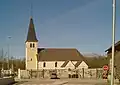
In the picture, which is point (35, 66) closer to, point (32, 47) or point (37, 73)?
point (32, 47)

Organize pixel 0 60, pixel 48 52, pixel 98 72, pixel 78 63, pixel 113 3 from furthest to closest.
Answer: pixel 48 52 < pixel 78 63 < pixel 0 60 < pixel 98 72 < pixel 113 3

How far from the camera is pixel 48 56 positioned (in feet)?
371

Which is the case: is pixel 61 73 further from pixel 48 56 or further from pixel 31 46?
pixel 48 56

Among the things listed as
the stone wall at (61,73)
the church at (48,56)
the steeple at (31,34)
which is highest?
the steeple at (31,34)

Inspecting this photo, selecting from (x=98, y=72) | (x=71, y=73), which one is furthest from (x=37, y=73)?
(x=98, y=72)

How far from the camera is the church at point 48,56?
106m

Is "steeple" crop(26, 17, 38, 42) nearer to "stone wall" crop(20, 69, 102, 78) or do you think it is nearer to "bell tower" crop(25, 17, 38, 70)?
"bell tower" crop(25, 17, 38, 70)

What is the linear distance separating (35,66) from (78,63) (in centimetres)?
1612

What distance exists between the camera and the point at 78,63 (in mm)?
105625

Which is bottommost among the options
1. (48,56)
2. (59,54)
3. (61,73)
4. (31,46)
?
(61,73)

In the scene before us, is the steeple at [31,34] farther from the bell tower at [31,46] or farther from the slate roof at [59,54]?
the slate roof at [59,54]

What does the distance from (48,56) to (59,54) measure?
4753 mm

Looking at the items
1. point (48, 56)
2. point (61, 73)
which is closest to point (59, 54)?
point (48, 56)

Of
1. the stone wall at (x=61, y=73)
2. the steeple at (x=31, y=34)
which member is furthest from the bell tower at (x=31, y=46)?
the stone wall at (x=61, y=73)
